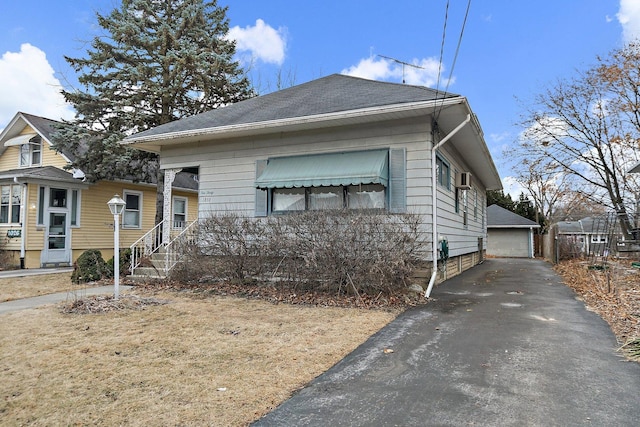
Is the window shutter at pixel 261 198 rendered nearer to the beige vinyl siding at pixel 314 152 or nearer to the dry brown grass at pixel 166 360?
the beige vinyl siding at pixel 314 152

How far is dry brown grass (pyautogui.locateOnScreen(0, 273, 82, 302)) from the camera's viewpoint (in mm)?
8336

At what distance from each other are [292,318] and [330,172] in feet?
11.7

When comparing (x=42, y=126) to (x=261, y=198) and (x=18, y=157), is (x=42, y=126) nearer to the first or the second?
(x=18, y=157)

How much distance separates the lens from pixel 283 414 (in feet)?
9.21

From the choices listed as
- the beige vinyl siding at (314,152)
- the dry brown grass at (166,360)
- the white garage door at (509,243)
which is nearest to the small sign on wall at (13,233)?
the beige vinyl siding at (314,152)

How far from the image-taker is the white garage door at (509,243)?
27.3 metres

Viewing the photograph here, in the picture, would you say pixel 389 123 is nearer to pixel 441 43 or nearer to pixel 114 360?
pixel 441 43

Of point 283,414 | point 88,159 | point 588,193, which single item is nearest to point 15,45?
point 88,159

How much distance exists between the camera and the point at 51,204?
14.5 metres

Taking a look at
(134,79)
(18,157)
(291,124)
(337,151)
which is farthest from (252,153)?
(18,157)

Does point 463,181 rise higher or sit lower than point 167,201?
Answer: higher

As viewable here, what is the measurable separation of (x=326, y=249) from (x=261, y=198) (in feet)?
10.5

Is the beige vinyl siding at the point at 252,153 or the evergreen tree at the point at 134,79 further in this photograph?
the evergreen tree at the point at 134,79

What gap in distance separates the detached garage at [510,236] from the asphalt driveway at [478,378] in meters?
23.4
